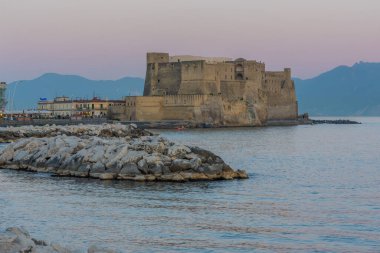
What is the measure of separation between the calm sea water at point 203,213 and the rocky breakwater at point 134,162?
0.75m

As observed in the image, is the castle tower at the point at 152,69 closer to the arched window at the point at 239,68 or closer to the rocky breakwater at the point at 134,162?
the arched window at the point at 239,68

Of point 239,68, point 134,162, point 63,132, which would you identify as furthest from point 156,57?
point 134,162

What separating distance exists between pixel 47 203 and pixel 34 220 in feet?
7.55

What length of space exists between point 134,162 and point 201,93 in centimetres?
4976

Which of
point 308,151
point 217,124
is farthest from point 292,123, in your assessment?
point 308,151

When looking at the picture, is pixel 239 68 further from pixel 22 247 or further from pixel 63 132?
pixel 22 247

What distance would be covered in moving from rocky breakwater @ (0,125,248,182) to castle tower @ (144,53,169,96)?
4929 cm

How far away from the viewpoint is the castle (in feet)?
227

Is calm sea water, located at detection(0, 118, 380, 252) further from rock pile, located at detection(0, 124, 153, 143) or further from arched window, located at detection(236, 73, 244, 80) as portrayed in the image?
arched window, located at detection(236, 73, 244, 80)

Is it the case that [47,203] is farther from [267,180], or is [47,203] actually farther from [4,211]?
[267,180]

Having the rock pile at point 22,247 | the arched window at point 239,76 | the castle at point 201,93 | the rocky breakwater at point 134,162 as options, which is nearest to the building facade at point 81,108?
the castle at point 201,93

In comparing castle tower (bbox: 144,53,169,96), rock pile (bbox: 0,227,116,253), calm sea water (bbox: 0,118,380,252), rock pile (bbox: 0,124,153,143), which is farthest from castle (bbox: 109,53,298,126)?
rock pile (bbox: 0,227,116,253)

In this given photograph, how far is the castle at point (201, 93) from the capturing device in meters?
69.2

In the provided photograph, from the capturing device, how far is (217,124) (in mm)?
72125
